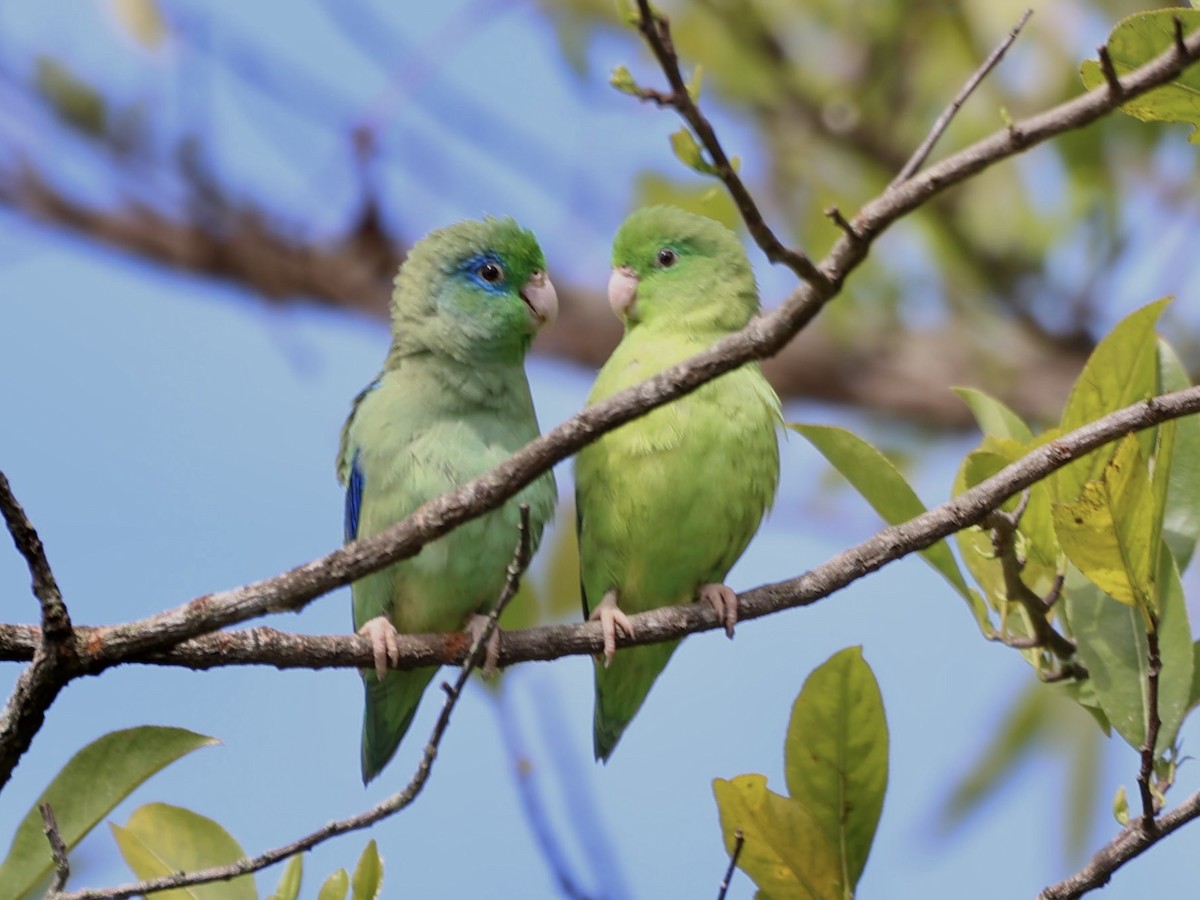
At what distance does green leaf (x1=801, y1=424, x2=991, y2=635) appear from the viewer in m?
2.69

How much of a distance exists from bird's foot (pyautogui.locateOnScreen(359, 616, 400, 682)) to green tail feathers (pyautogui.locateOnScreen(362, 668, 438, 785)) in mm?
425

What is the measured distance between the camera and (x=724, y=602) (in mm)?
3070

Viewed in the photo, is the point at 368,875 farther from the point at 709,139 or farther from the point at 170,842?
the point at 709,139

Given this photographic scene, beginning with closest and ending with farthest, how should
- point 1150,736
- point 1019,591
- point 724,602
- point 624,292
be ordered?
point 1150,736, point 1019,591, point 724,602, point 624,292

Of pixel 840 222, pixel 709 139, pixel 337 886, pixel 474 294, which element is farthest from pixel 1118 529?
pixel 474 294

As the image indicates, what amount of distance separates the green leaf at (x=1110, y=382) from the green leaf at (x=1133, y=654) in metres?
0.21

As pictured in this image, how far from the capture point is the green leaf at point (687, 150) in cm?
208

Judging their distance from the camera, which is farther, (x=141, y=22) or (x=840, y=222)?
(x=141, y=22)

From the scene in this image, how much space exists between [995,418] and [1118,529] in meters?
0.58

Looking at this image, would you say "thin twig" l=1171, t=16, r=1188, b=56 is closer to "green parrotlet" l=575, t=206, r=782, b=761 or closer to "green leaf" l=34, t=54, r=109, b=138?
"green parrotlet" l=575, t=206, r=782, b=761

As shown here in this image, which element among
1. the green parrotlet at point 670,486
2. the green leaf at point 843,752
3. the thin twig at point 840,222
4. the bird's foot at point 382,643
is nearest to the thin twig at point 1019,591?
the green leaf at point 843,752

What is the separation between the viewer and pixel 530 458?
2135 mm

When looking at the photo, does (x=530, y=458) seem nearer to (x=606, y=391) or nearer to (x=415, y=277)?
(x=606, y=391)

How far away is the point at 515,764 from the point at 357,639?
527 millimetres
